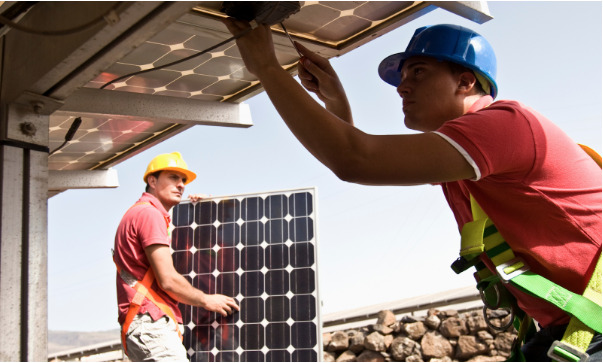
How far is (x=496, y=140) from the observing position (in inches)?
82.0

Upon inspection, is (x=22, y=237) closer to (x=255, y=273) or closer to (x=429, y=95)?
(x=429, y=95)

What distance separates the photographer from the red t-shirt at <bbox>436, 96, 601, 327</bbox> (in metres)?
2.09

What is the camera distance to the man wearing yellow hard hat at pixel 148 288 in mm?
4914

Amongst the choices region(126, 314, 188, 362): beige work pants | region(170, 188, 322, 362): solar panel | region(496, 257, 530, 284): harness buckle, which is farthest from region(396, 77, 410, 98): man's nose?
region(170, 188, 322, 362): solar panel

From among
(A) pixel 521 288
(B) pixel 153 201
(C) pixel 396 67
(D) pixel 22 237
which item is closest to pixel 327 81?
(C) pixel 396 67

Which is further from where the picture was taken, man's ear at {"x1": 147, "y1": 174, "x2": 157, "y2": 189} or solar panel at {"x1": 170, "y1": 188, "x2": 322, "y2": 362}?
solar panel at {"x1": 170, "y1": 188, "x2": 322, "y2": 362}

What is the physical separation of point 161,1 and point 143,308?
313cm

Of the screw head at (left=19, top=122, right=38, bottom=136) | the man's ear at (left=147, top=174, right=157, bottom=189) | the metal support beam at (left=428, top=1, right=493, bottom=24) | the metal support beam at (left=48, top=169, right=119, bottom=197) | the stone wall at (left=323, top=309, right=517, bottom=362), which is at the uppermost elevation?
the metal support beam at (left=428, top=1, right=493, bottom=24)

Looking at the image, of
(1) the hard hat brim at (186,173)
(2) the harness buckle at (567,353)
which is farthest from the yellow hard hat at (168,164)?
(2) the harness buckle at (567,353)

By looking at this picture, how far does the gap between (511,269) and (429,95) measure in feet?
2.73

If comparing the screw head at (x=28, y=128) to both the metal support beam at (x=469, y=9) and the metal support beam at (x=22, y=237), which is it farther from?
the metal support beam at (x=469, y=9)

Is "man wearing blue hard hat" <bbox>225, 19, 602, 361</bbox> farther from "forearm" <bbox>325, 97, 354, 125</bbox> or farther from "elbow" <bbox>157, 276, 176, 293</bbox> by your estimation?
"elbow" <bbox>157, 276, 176, 293</bbox>

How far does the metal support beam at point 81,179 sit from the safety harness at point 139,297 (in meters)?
1.49

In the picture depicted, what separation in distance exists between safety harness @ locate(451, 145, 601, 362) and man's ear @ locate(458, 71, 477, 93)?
1.70ft
